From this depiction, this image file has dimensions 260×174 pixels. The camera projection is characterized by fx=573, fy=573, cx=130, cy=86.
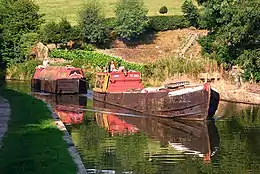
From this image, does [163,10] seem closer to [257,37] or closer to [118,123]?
[257,37]

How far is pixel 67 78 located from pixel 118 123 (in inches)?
677

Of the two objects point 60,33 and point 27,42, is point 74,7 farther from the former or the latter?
point 60,33

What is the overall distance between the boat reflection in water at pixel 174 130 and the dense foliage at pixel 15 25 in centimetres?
3629

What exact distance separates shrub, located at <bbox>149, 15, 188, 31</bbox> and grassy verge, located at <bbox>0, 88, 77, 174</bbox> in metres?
44.5

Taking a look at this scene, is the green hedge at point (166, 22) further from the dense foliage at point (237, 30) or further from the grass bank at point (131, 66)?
the dense foliage at point (237, 30)

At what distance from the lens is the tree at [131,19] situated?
212ft

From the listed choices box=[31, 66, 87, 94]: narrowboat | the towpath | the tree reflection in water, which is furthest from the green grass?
the towpath

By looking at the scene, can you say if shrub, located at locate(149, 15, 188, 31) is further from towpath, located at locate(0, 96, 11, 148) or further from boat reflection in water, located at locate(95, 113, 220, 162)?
towpath, located at locate(0, 96, 11, 148)

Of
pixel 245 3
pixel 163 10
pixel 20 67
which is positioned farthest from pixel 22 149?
pixel 163 10

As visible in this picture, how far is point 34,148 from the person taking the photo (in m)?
17.8

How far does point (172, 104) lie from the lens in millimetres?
29641

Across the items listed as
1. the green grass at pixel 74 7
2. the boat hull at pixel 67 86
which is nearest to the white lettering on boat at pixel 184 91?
the boat hull at pixel 67 86

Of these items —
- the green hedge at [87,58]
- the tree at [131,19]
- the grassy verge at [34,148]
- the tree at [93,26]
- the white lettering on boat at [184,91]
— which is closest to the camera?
the grassy verge at [34,148]

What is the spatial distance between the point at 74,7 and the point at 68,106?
47986 mm
